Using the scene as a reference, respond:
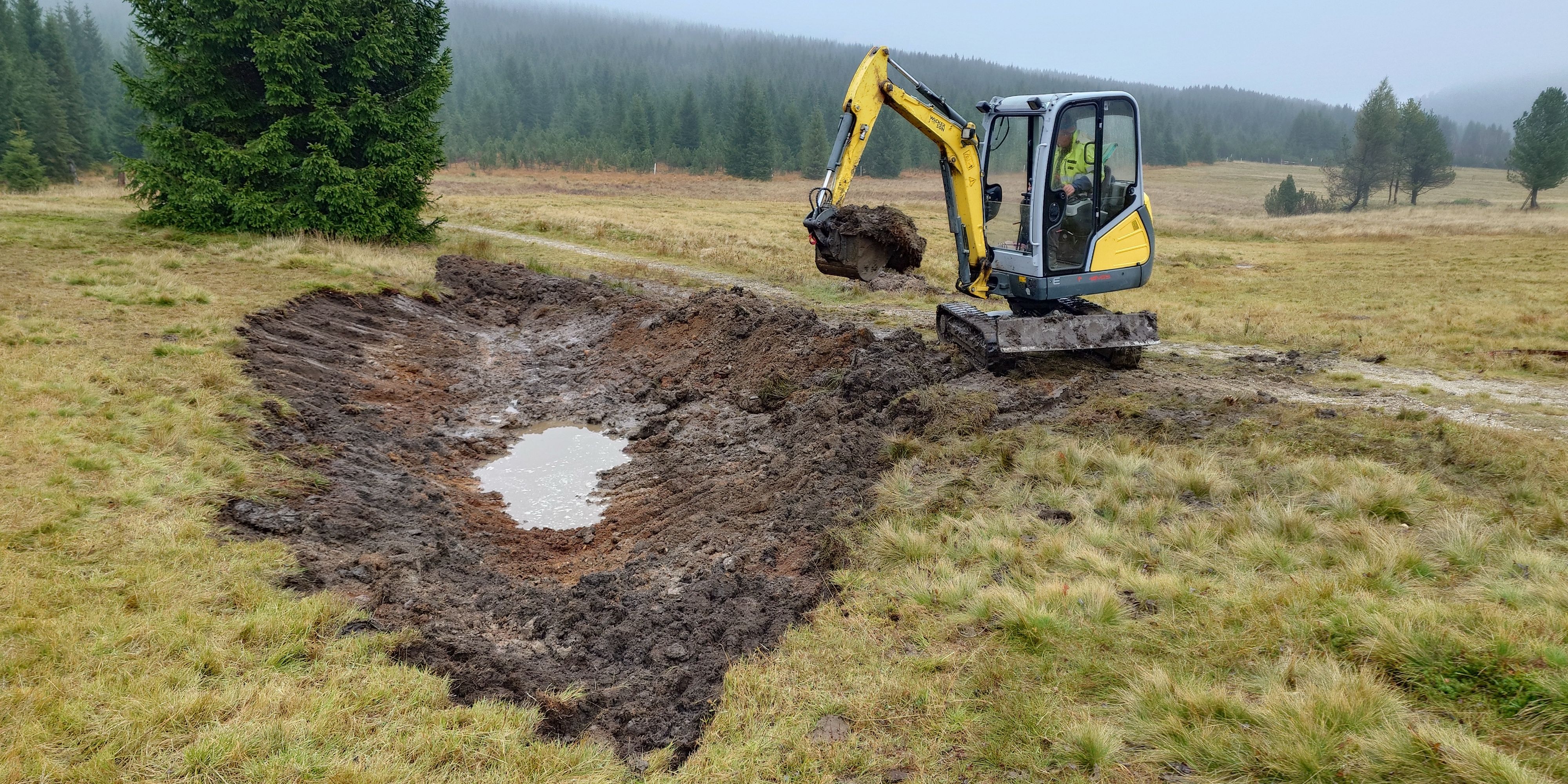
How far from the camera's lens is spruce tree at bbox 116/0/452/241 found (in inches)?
739

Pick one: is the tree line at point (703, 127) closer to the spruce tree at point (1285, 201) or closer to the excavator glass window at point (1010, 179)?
the spruce tree at point (1285, 201)

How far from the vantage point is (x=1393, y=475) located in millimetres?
5910

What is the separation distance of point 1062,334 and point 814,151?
85720 mm

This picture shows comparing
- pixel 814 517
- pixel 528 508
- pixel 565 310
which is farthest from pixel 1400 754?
pixel 565 310

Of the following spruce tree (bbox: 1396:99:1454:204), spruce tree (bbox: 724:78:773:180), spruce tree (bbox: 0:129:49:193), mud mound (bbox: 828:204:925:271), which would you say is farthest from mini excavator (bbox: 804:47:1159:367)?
spruce tree (bbox: 724:78:773:180)

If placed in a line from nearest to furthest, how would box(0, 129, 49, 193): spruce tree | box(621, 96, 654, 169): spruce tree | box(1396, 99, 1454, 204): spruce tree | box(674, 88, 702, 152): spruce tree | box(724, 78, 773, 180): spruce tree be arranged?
box(0, 129, 49, 193): spruce tree → box(1396, 99, 1454, 204): spruce tree → box(724, 78, 773, 180): spruce tree → box(621, 96, 654, 169): spruce tree → box(674, 88, 702, 152): spruce tree

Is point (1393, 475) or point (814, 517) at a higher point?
point (1393, 475)

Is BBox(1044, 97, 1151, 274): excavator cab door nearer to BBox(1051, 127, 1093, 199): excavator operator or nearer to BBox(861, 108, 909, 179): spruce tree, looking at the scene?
BBox(1051, 127, 1093, 199): excavator operator

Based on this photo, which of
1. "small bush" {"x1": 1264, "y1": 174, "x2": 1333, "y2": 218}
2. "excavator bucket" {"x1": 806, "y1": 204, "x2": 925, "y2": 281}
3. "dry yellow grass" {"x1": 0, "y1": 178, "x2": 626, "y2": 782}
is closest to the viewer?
"dry yellow grass" {"x1": 0, "y1": 178, "x2": 626, "y2": 782}

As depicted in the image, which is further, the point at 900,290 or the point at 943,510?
the point at 900,290

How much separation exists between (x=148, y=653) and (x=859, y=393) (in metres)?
6.98

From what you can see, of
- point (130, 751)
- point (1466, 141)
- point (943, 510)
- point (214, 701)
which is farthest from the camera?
point (1466, 141)

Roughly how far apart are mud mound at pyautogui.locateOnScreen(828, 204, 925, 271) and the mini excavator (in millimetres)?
3863

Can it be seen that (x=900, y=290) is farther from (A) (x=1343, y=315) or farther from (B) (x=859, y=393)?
(A) (x=1343, y=315)
